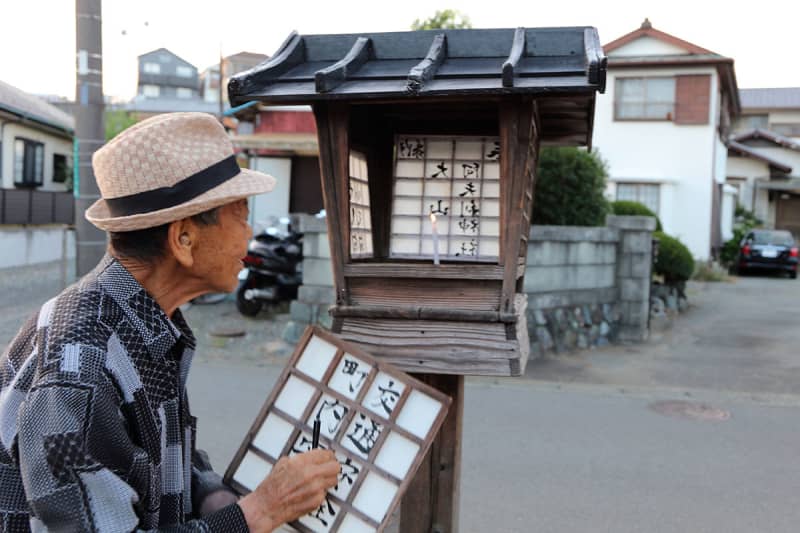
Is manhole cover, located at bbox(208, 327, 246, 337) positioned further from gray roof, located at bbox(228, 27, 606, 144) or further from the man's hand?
the man's hand

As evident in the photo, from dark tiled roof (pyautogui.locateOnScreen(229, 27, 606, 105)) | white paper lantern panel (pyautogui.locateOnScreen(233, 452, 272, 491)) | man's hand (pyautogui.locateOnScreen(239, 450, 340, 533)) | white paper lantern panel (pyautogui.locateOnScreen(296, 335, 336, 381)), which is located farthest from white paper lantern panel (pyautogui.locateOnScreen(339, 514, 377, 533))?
dark tiled roof (pyautogui.locateOnScreen(229, 27, 606, 105))

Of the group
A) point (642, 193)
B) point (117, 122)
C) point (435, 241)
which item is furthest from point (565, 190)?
point (117, 122)

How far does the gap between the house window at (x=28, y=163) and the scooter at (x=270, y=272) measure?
498 inches

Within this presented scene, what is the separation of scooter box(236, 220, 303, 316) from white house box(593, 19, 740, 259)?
44.9ft

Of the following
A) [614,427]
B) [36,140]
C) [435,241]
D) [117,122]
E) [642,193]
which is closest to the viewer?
[435,241]

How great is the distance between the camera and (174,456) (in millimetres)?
1688

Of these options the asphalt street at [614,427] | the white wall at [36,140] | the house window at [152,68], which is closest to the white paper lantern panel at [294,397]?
the asphalt street at [614,427]

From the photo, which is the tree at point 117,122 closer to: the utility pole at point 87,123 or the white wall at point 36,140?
the white wall at point 36,140

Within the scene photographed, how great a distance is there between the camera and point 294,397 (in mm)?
1996

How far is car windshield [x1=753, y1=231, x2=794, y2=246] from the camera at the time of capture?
2283cm

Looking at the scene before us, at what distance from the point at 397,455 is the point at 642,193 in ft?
68.6

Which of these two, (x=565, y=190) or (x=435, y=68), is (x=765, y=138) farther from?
(x=435, y=68)

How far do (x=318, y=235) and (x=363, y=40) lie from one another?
6.28m

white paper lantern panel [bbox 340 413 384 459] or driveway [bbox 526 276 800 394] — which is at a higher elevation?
white paper lantern panel [bbox 340 413 384 459]
